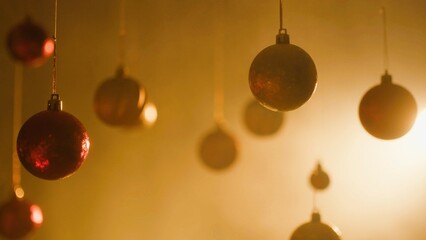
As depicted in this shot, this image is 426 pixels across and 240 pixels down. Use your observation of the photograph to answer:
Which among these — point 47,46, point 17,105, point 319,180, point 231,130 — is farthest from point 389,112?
point 17,105

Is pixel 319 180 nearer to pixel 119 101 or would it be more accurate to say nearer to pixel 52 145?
pixel 119 101

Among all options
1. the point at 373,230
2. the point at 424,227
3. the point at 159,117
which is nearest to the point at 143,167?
the point at 159,117

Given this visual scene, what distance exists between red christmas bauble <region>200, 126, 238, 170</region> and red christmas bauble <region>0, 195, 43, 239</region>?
3.76ft

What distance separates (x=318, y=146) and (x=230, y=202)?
40.1 inches

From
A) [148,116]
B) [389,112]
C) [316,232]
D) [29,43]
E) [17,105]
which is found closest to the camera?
[389,112]

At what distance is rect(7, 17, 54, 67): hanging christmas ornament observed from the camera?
9.16 feet

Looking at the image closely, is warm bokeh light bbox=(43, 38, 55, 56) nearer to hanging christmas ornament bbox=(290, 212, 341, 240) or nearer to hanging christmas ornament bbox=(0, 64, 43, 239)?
hanging christmas ornament bbox=(0, 64, 43, 239)

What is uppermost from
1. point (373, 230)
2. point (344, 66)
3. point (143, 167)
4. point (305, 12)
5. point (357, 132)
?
point (305, 12)

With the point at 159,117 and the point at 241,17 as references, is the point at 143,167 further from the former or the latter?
the point at 241,17

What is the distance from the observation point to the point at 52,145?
1.83 metres

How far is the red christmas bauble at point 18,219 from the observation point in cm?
300

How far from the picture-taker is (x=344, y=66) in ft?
18.5

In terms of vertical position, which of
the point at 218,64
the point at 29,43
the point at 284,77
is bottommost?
the point at 284,77

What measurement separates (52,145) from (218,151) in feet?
6.54
